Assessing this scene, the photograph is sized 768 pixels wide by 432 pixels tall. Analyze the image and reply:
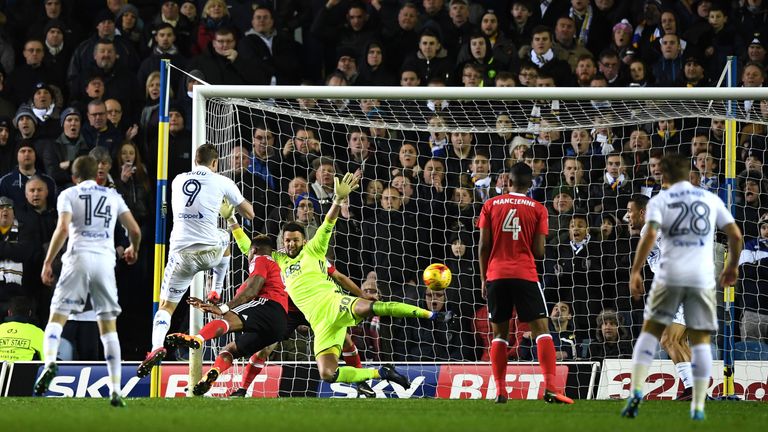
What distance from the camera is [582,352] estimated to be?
14.1 m

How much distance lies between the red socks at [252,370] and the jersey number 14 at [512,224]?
11.7 ft

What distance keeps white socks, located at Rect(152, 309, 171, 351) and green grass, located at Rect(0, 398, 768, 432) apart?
0.73m

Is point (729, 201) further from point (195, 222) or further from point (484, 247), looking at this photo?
point (195, 222)

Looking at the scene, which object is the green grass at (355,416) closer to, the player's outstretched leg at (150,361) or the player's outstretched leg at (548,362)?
the player's outstretched leg at (548,362)

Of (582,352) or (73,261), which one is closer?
(73,261)

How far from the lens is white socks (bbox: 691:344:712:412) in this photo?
8.41 meters

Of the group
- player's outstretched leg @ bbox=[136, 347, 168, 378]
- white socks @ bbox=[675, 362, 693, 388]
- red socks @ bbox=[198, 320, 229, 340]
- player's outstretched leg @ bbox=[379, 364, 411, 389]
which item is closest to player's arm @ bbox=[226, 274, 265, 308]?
red socks @ bbox=[198, 320, 229, 340]

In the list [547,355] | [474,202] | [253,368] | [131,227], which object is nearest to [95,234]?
[131,227]

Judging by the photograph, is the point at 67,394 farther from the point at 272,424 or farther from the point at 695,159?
the point at 695,159

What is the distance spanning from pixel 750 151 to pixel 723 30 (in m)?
2.86

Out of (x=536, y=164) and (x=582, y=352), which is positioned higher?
(x=536, y=164)

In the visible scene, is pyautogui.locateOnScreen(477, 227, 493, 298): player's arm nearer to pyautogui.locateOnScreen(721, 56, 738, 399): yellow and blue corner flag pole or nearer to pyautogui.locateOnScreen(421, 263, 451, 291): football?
pyautogui.locateOnScreen(421, 263, 451, 291): football

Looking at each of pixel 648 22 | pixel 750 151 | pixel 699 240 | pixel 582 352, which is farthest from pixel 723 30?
pixel 699 240

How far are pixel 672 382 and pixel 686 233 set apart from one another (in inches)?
198
